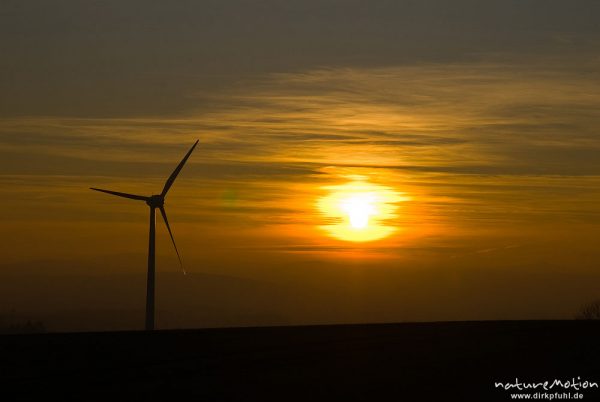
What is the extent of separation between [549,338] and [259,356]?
65.6 feet

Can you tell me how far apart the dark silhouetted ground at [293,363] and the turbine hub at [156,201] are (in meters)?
21.0

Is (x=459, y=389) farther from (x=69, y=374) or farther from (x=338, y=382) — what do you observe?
(x=69, y=374)

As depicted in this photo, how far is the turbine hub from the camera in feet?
290

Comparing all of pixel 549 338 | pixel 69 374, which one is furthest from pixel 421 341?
pixel 69 374

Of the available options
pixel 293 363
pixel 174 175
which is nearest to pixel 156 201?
pixel 174 175

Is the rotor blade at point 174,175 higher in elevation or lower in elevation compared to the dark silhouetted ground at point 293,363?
higher

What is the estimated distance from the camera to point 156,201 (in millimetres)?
88625

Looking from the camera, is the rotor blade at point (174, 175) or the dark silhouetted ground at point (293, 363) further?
the rotor blade at point (174, 175)

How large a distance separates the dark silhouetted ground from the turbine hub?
20975 millimetres

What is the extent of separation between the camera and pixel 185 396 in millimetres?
37344

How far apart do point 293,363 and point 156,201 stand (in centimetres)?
4226

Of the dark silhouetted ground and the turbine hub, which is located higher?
the turbine hub

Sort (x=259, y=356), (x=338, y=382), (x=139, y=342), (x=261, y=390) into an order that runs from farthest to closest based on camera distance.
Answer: (x=139, y=342) < (x=259, y=356) < (x=338, y=382) < (x=261, y=390)

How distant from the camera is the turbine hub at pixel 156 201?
290 feet
